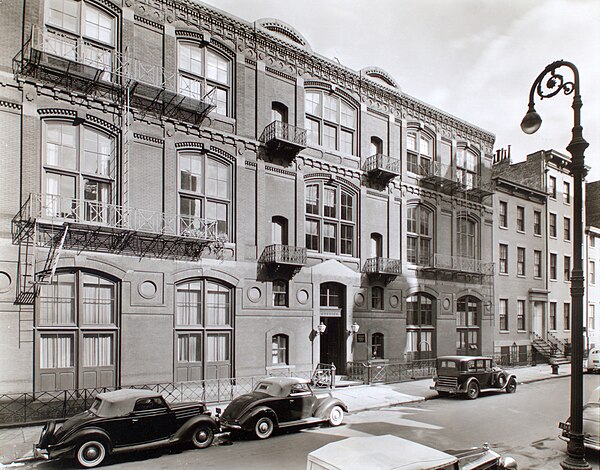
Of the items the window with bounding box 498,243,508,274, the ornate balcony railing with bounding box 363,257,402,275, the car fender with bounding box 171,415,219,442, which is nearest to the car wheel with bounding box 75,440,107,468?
the car fender with bounding box 171,415,219,442

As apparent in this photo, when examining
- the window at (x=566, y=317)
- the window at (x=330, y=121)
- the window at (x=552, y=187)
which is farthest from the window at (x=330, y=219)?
the window at (x=566, y=317)

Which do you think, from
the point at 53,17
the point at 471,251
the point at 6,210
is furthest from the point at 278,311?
the point at 471,251

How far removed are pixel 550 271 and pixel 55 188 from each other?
36490 mm

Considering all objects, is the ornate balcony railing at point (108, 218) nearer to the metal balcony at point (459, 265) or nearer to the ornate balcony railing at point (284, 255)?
the ornate balcony railing at point (284, 255)

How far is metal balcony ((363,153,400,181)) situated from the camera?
26109 mm

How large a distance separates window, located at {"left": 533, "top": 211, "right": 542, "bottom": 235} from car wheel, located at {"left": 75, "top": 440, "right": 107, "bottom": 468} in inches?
1400

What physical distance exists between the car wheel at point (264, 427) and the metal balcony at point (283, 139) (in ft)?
41.1

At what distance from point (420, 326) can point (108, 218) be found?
62.5 feet

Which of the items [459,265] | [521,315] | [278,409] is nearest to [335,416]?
[278,409]

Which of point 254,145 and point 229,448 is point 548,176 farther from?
point 229,448

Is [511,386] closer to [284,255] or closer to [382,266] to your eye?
[382,266]

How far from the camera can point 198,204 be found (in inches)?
786

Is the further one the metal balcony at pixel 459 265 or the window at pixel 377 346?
the metal balcony at pixel 459 265

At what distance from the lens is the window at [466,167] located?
107 ft
